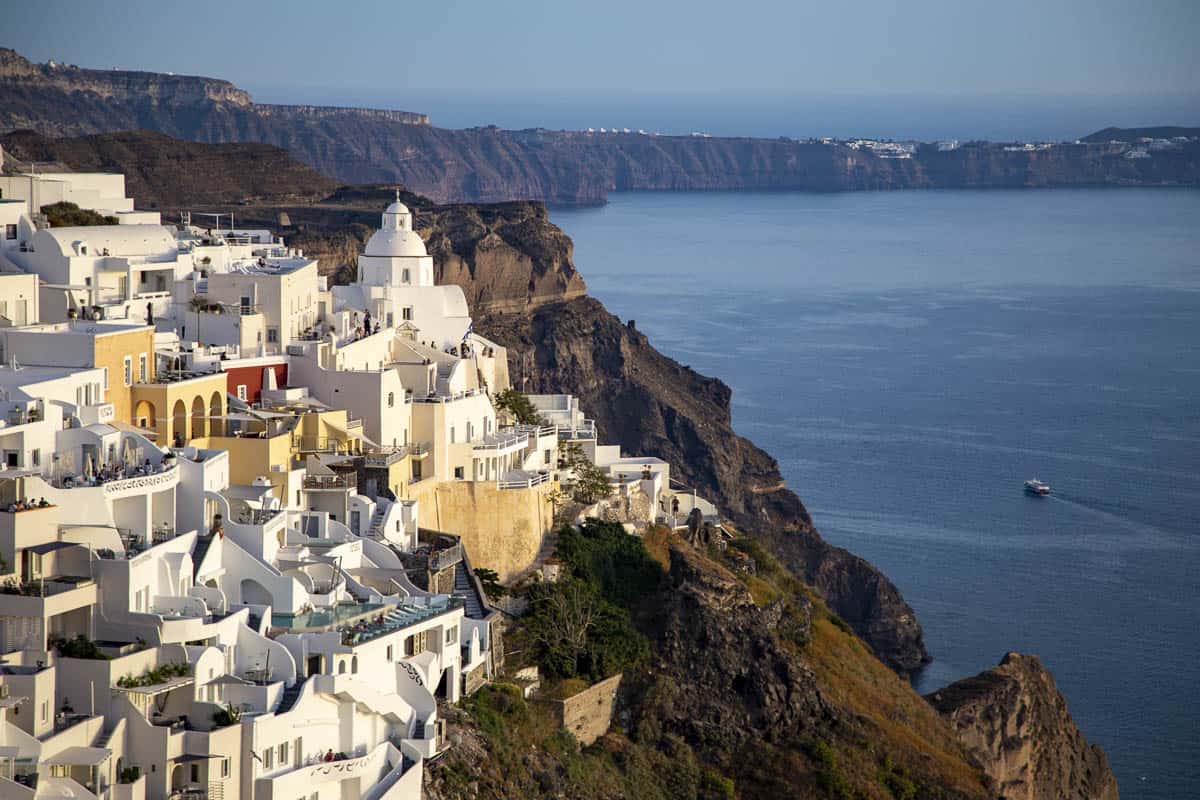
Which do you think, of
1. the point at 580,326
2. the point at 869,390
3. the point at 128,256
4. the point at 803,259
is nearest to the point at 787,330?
the point at 869,390

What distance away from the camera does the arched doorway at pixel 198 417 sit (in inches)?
1412

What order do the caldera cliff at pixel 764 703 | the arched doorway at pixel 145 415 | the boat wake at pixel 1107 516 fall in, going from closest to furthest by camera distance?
the caldera cliff at pixel 764 703, the arched doorway at pixel 145 415, the boat wake at pixel 1107 516

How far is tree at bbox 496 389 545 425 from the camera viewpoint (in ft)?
147

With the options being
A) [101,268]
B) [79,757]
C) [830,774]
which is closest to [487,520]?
[830,774]

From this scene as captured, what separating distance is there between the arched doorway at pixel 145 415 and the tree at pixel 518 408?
→ 419 inches

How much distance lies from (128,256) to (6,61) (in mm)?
90522

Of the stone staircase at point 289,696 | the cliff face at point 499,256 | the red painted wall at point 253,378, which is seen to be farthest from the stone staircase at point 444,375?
the cliff face at point 499,256

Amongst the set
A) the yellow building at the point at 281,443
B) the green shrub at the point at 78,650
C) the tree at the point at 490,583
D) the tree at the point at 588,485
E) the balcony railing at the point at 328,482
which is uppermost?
the yellow building at the point at 281,443

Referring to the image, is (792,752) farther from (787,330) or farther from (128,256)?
(787,330)

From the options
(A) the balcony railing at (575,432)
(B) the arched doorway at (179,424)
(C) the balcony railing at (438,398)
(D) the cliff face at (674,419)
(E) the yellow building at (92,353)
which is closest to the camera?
(E) the yellow building at (92,353)

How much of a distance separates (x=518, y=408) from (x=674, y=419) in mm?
41660

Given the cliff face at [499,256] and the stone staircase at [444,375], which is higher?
the stone staircase at [444,375]

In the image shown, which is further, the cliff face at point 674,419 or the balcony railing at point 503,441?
the cliff face at point 674,419

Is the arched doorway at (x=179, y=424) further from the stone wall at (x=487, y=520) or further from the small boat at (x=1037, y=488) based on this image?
the small boat at (x=1037, y=488)
